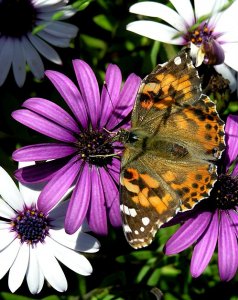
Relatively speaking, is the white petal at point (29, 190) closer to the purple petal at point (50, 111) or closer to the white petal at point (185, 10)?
the purple petal at point (50, 111)

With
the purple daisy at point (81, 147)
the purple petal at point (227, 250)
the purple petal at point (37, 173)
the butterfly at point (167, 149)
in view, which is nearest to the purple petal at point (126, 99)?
the purple daisy at point (81, 147)

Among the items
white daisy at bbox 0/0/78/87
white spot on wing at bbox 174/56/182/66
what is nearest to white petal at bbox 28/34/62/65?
white daisy at bbox 0/0/78/87

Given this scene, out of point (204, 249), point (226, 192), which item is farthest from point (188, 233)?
point (226, 192)

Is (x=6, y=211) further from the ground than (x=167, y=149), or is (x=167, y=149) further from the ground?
(x=167, y=149)

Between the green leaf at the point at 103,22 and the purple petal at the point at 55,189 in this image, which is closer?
the purple petal at the point at 55,189

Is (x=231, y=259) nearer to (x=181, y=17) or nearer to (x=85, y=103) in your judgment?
(x=85, y=103)

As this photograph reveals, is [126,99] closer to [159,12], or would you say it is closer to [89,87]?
[89,87]
